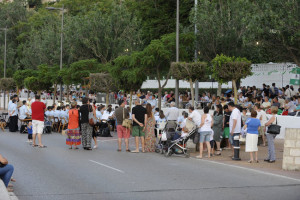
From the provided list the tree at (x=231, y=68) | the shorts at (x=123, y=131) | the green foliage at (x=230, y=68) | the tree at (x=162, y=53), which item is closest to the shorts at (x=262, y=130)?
the tree at (x=231, y=68)

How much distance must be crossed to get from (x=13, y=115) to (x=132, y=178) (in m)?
15.7

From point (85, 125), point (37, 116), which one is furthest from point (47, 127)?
point (85, 125)

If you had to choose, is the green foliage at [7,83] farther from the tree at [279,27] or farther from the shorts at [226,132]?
the shorts at [226,132]

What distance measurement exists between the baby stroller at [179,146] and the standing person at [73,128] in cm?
332

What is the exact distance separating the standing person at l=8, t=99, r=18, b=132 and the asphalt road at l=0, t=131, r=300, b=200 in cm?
915

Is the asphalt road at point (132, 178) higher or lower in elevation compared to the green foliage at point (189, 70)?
lower

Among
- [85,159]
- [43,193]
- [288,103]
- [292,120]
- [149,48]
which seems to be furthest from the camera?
[149,48]

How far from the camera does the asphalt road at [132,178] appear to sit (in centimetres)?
1072

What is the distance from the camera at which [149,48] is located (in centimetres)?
3114

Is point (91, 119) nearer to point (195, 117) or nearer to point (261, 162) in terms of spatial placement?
point (195, 117)

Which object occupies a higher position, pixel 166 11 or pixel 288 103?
pixel 166 11

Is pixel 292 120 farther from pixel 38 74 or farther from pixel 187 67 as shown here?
pixel 38 74

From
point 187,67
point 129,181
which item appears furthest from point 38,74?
point 129,181

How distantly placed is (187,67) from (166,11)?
2325 cm
